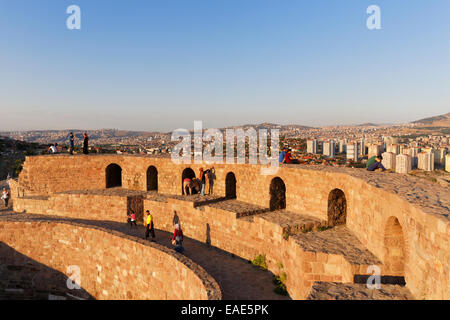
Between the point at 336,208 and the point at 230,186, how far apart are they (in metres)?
4.84

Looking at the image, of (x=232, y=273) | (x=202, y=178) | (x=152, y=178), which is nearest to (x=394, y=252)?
(x=232, y=273)

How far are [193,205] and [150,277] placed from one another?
3.89m

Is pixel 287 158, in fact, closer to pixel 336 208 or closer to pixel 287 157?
pixel 287 157

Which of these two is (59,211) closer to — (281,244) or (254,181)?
(254,181)

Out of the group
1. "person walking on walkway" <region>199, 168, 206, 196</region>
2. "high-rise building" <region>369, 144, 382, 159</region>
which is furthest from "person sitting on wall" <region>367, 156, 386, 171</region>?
"person walking on walkway" <region>199, 168, 206, 196</region>

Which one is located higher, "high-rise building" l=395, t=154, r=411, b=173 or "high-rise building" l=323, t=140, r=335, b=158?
"high-rise building" l=323, t=140, r=335, b=158

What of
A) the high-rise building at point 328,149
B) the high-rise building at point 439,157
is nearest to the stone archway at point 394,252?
the high-rise building at point 439,157

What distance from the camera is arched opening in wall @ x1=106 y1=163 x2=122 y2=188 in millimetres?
17219

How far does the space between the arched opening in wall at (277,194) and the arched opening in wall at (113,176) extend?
9.86 metres

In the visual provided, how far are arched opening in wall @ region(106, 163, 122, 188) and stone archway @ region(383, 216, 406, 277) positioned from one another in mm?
14452

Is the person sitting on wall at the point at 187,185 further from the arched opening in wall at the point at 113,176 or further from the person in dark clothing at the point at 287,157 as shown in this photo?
the arched opening in wall at the point at 113,176

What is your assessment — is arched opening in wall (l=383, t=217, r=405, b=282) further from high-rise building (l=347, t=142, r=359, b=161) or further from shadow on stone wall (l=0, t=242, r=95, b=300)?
high-rise building (l=347, t=142, r=359, b=161)

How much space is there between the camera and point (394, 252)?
19.4ft
